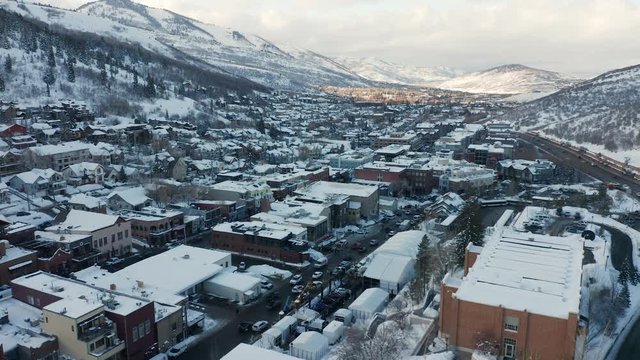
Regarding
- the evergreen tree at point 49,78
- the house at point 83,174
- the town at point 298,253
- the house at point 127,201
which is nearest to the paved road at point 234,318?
the town at point 298,253

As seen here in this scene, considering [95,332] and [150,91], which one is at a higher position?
[150,91]

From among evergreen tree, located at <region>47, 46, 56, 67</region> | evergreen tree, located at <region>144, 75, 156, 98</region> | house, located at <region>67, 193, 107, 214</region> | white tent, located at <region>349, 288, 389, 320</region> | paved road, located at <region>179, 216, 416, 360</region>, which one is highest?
evergreen tree, located at <region>47, 46, 56, 67</region>

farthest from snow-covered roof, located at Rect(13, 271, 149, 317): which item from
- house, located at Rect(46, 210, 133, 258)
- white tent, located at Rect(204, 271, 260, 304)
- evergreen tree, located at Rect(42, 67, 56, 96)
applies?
evergreen tree, located at Rect(42, 67, 56, 96)

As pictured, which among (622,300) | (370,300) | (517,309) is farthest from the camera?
(622,300)

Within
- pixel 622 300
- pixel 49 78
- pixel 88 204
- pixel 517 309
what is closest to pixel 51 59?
pixel 49 78

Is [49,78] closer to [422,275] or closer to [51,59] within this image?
[51,59]

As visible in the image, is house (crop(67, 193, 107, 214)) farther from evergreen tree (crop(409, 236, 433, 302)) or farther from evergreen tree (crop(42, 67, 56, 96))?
evergreen tree (crop(42, 67, 56, 96))
